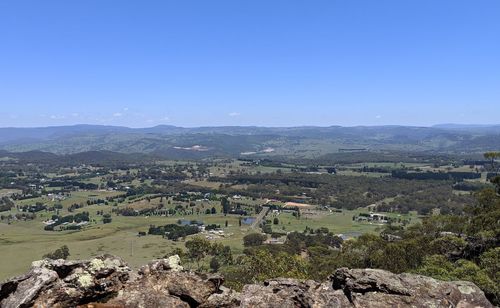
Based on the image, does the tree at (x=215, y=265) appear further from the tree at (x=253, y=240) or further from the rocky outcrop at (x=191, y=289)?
the rocky outcrop at (x=191, y=289)

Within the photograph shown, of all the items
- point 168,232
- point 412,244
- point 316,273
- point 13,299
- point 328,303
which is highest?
point 13,299

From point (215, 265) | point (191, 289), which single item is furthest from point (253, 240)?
point (191, 289)

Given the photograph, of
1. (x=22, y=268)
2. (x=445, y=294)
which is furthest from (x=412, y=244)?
(x=22, y=268)

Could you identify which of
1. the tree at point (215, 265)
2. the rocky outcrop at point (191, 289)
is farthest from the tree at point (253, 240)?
the rocky outcrop at point (191, 289)

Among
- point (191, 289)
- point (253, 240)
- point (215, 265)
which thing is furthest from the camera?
point (253, 240)

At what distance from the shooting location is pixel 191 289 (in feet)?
71.7

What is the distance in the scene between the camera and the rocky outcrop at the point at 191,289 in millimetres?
20109

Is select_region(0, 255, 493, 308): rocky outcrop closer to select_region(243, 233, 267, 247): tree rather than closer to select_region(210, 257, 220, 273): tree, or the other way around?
select_region(210, 257, 220, 273): tree

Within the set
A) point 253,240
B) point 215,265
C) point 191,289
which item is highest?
point 191,289

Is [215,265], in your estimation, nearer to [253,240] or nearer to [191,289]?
[253,240]

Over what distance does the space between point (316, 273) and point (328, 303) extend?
A: 4018 cm

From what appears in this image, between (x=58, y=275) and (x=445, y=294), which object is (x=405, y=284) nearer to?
(x=445, y=294)

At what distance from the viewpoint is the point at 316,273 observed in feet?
200

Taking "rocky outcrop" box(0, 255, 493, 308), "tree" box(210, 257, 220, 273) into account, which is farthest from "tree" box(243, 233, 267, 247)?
"rocky outcrop" box(0, 255, 493, 308)
